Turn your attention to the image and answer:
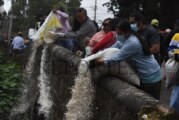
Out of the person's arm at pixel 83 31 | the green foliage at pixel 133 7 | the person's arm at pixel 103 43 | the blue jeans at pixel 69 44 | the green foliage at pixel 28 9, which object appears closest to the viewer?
the person's arm at pixel 103 43

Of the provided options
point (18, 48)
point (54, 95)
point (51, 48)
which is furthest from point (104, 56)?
point (18, 48)

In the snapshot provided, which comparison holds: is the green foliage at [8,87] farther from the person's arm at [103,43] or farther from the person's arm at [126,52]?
the person's arm at [126,52]

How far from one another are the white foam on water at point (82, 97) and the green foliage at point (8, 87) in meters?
3.00

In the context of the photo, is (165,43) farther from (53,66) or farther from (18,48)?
(18,48)

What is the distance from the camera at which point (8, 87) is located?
31.6 feet

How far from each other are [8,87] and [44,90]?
616mm

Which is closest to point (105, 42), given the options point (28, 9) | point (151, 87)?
point (151, 87)

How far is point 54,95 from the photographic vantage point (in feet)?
28.8

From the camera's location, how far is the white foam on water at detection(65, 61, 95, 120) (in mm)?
5957

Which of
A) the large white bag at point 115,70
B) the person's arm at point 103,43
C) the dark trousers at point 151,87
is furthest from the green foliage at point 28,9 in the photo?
the large white bag at point 115,70

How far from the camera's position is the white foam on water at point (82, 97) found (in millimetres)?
5957

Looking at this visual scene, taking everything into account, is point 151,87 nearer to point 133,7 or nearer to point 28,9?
point 133,7

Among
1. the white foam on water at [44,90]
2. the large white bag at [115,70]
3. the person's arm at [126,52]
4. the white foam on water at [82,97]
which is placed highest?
the person's arm at [126,52]

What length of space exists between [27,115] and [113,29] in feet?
12.3
